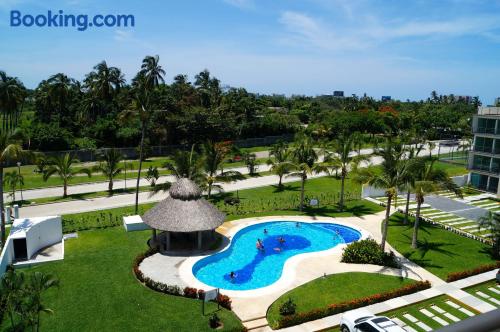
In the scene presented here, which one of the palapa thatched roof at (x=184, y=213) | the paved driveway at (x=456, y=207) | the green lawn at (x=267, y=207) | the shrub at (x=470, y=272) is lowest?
the shrub at (x=470, y=272)

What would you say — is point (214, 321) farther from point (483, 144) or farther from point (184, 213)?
point (483, 144)

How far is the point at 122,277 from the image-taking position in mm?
23547

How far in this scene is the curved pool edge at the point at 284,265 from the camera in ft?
75.7

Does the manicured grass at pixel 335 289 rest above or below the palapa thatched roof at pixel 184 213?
below

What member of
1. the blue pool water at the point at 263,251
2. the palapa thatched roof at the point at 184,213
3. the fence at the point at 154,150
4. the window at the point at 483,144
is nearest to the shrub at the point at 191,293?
the blue pool water at the point at 263,251

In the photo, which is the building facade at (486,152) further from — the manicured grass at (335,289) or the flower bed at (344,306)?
the manicured grass at (335,289)

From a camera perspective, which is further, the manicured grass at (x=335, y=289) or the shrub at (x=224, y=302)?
the manicured grass at (x=335, y=289)

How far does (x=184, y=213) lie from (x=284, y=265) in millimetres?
7552

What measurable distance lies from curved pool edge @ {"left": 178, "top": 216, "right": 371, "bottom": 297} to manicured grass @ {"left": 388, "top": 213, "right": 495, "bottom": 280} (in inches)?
113

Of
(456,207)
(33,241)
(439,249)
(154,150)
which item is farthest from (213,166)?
(154,150)

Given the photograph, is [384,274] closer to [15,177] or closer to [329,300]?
[329,300]

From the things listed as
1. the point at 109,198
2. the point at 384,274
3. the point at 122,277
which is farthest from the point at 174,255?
the point at 109,198

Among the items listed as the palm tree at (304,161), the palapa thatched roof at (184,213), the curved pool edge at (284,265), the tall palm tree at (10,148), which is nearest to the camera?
the curved pool edge at (284,265)

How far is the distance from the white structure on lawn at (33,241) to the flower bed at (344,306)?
611 inches
